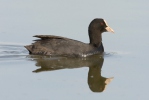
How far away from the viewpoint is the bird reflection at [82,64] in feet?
33.9

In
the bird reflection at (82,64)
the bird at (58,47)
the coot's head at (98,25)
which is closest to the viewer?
the bird reflection at (82,64)

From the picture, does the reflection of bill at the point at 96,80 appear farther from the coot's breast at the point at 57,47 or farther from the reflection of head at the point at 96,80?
the coot's breast at the point at 57,47

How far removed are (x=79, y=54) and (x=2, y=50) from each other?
1.64 metres

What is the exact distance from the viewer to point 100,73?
1089 cm

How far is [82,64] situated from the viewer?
1157cm

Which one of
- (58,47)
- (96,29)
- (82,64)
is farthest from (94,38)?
(82,64)

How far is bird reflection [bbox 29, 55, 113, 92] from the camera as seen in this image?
10.3 m

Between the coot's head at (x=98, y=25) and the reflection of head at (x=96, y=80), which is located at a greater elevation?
the coot's head at (x=98, y=25)

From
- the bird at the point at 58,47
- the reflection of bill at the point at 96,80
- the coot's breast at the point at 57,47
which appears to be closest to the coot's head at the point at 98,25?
the bird at the point at 58,47

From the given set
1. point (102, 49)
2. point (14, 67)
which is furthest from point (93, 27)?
point (14, 67)

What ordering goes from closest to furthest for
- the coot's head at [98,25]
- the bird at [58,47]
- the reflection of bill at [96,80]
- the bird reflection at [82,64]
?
the reflection of bill at [96,80] → the bird reflection at [82,64] → the bird at [58,47] → the coot's head at [98,25]

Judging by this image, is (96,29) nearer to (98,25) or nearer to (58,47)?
(98,25)

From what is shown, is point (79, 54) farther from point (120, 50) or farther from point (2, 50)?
point (2, 50)

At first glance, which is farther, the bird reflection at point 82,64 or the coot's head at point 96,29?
the coot's head at point 96,29
